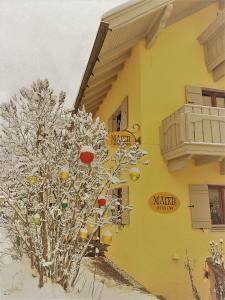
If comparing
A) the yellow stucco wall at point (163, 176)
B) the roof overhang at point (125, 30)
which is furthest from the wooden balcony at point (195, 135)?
the roof overhang at point (125, 30)

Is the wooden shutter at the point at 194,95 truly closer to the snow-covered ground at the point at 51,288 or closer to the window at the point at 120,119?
the window at the point at 120,119

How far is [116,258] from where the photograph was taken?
8977mm

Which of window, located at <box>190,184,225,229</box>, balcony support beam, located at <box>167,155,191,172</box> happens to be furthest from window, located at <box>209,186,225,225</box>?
balcony support beam, located at <box>167,155,191,172</box>

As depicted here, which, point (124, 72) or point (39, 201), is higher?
point (124, 72)

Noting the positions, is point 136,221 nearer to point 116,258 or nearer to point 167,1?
point 116,258

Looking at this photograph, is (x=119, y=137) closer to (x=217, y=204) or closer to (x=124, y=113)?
(x=124, y=113)

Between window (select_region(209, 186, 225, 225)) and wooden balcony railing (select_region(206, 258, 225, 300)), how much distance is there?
229cm

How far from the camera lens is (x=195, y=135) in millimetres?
6898

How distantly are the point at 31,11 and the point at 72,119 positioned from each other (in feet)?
6.43

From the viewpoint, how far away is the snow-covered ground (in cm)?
426

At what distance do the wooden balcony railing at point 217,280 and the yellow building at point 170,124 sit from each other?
1.55 metres

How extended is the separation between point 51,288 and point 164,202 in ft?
12.8

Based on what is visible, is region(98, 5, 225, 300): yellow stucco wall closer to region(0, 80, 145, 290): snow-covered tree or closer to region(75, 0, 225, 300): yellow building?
region(75, 0, 225, 300): yellow building

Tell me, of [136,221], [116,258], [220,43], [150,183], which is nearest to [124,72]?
[220,43]
